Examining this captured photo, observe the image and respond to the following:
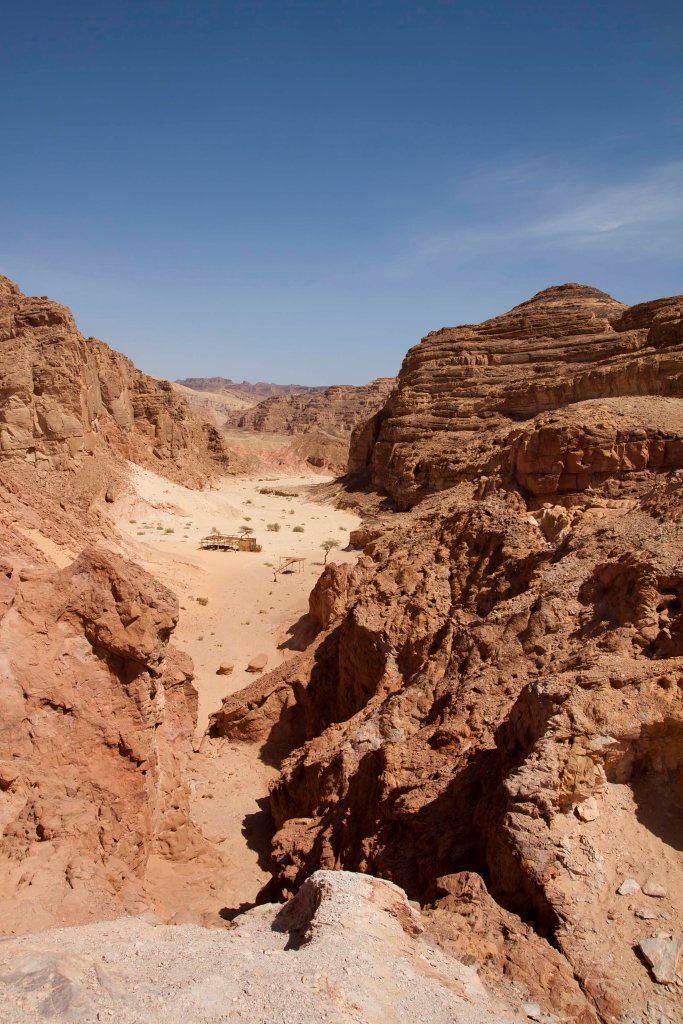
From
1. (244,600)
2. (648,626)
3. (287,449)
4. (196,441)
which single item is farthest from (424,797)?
(287,449)

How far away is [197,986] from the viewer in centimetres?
379

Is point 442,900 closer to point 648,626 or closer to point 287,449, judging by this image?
point 648,626

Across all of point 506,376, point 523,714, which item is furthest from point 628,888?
point 506,376

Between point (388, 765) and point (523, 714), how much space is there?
1923 mm

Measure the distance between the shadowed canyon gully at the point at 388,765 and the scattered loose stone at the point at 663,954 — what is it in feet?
0.05

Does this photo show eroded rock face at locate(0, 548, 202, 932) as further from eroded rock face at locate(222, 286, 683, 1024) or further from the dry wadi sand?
eroded rock face at locate(222, 286, 683, 1024)

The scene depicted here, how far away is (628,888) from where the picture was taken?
4520 millimetres

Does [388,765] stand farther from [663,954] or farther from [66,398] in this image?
[66,398]

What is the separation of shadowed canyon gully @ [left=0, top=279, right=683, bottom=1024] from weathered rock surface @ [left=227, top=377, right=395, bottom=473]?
2350 inches

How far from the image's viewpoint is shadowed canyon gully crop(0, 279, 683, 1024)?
161 inches

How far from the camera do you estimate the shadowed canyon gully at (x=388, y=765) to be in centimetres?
409

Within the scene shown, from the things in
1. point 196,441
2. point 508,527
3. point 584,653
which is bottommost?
point 584,653

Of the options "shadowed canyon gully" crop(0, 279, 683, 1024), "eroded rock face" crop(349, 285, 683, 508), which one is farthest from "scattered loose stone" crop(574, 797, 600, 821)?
"eroded rock face" crop(349, 285, 683, 508)

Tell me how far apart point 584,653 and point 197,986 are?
14.6 feet
